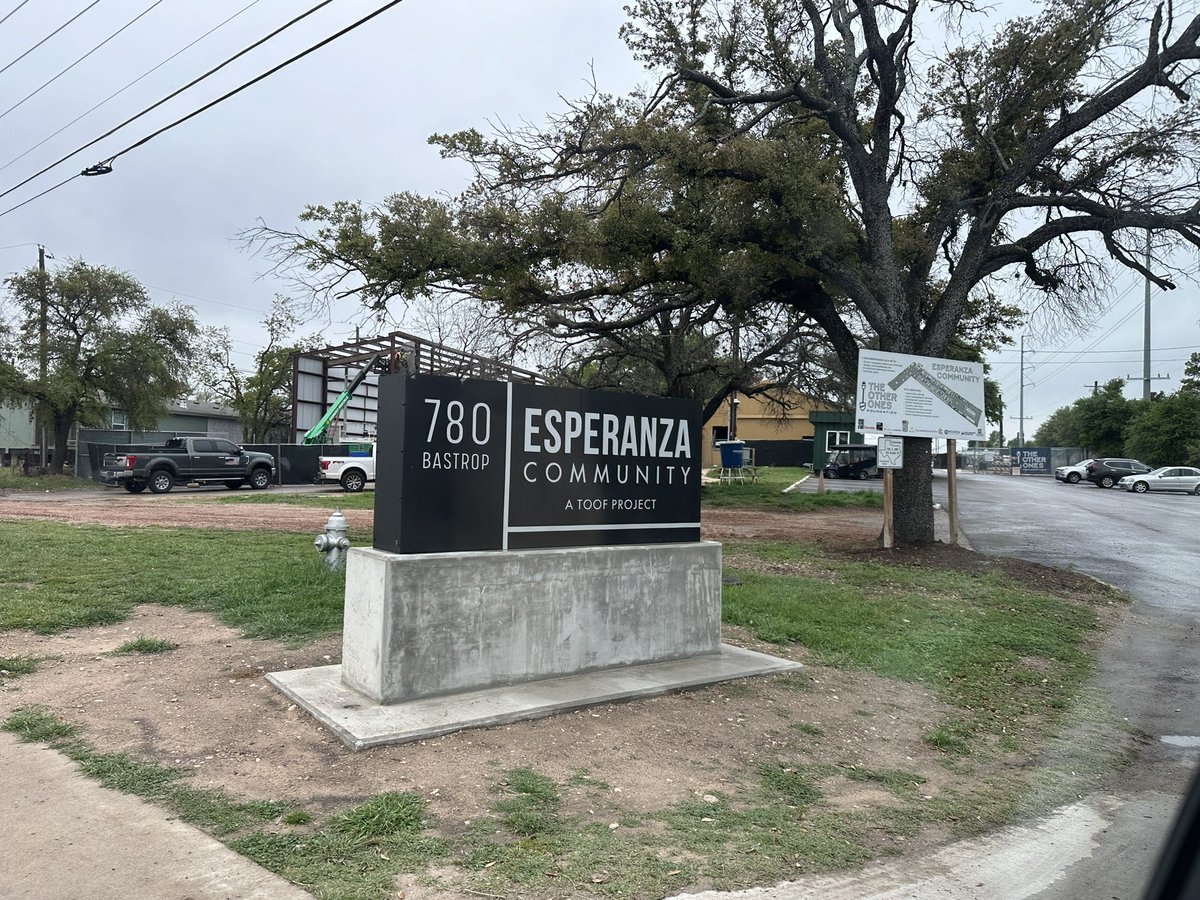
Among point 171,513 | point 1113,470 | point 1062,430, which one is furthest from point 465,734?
point 1062,430

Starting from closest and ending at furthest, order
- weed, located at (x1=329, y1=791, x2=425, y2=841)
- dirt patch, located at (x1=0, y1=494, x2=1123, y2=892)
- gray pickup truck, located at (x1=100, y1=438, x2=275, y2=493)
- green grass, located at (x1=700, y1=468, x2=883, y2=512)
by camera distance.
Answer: weed, located at (x1=329, y1=791, x2=425, y2=841)
dirt patch, located at (x1=0, y1=494, x2=1123, y2=892)
gray pickup truck, located at (x1=100, y1=438, x2=275, y2=493)
green grass, located at (x1=700, y1=468, x2=883, y2=512)

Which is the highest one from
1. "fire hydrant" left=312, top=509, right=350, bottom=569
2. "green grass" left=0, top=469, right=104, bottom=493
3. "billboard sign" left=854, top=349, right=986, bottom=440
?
"billboard sign" left=854, top=349, right=986, bottom=440

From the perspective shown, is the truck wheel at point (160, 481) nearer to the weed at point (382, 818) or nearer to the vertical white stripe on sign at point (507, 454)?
the vertical white stripe on sign at point (507, 454)

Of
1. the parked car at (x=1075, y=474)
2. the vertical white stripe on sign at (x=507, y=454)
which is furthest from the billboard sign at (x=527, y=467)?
the parked car at (x=1075, y=474)

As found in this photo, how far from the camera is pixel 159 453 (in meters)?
27.7

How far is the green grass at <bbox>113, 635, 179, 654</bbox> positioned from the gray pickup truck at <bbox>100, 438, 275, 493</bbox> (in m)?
22.3

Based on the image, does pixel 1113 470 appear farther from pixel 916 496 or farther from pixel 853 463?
pixel 916 496

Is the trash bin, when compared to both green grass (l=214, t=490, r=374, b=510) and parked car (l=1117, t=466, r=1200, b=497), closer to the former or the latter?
green grass (l=214, t=490, r=374, b=510)

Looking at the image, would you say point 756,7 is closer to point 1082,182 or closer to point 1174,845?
point 1082,182

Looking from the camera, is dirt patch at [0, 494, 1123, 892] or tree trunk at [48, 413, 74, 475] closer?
dirt patch at [0, 494, 1123, 892]

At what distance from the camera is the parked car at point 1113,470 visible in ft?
158

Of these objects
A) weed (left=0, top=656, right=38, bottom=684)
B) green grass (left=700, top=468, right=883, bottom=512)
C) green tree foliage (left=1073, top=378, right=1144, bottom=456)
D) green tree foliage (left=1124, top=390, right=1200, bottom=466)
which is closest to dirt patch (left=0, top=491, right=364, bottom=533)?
weed (left=0, top=656, right=38, bottom=684)

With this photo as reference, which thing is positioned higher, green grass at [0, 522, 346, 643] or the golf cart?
the golf cart

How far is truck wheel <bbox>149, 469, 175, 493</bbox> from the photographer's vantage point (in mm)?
27391
